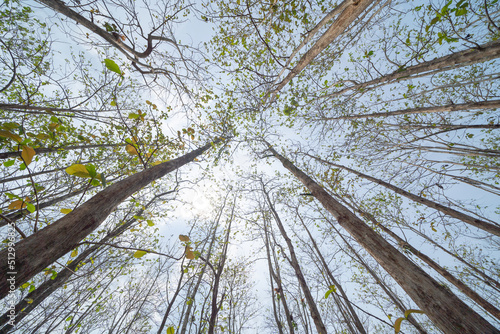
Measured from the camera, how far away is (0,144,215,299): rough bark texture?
978 millimetres

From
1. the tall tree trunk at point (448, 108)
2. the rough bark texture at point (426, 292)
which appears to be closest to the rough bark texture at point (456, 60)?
the tall tree trunk at point (448, 108)

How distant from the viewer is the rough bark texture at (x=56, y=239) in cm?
98

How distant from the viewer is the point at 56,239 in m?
1.20

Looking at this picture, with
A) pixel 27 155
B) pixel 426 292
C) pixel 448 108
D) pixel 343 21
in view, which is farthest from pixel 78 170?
pixel 448 108

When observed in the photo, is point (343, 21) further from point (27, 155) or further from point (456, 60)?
point (27, 155)

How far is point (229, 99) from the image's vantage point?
5.50 metres

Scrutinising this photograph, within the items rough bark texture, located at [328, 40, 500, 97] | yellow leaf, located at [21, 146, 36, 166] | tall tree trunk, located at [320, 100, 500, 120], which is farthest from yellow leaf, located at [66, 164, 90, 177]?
tall tree trunk, located at [320, 100, 500, 120]

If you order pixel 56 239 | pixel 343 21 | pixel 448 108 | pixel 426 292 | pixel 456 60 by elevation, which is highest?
pixel 448 108

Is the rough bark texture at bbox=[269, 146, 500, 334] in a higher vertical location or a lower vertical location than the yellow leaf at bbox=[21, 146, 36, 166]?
lower

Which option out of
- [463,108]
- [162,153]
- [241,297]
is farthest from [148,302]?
[463,108]

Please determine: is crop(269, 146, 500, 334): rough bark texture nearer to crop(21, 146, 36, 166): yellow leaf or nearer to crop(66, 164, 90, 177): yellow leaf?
crop(66, 164, 90, 177): yellow leaf

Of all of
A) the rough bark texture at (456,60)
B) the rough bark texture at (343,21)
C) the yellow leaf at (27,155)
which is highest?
the rough bark texture at (456,60)

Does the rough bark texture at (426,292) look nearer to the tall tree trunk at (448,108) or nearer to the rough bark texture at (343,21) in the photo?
the rough bark texture at (343,21)

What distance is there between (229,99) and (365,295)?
11.8 m
